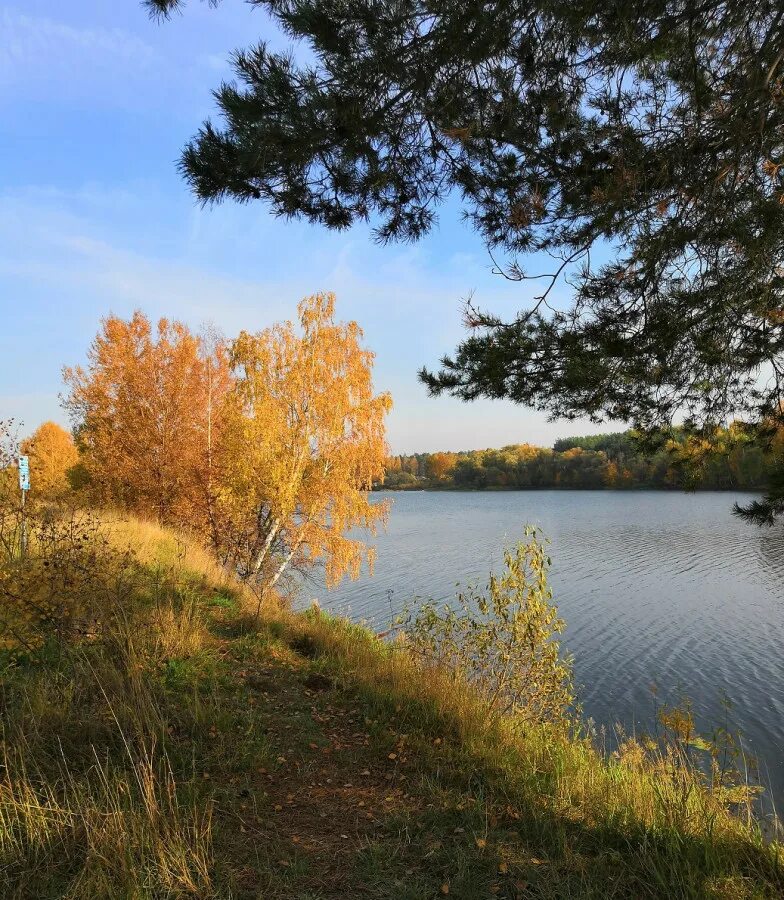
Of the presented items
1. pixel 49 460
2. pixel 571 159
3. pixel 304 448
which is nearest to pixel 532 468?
pixel 49 460

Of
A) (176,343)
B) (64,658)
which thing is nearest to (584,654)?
(64,658)

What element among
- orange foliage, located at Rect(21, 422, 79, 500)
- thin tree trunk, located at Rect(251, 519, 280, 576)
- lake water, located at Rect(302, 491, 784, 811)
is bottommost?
lake water, located at Rect(302, 491, 784, 811)

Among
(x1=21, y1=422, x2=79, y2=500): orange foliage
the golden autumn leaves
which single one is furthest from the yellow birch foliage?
(x1=21, y1=422, x2=79, y2=500): orange foliage

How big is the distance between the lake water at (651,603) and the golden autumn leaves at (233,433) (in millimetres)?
2736

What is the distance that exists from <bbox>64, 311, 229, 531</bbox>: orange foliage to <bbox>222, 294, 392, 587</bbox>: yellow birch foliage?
4.66ft

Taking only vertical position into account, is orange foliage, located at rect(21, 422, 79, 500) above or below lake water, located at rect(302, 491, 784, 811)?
above

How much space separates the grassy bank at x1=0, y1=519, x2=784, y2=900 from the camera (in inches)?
100

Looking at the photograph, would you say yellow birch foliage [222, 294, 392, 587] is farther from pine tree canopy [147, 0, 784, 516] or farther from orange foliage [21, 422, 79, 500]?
pine tree canopy [147, 0, 784, 516]

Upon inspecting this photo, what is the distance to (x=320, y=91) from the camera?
9.05ft

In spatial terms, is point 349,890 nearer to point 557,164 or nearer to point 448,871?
point 448,871

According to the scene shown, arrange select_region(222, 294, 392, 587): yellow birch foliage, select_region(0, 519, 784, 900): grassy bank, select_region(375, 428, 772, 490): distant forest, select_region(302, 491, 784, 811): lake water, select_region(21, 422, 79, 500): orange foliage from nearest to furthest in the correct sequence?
select_region(0, 519, 784, 900): grassy bank → select_region(21, 422, 79, 500): orange foliage → select_region(302, 491, 784, 811): lake water → select_region(222, 294, 392, 587): yellow birch foliage → select_region(375, 428, 772, 490): distant forest

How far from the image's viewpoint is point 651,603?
54.1ft

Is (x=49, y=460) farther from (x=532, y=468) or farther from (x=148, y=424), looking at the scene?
(x=532, y=468)

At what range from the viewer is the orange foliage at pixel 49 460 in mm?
6172
